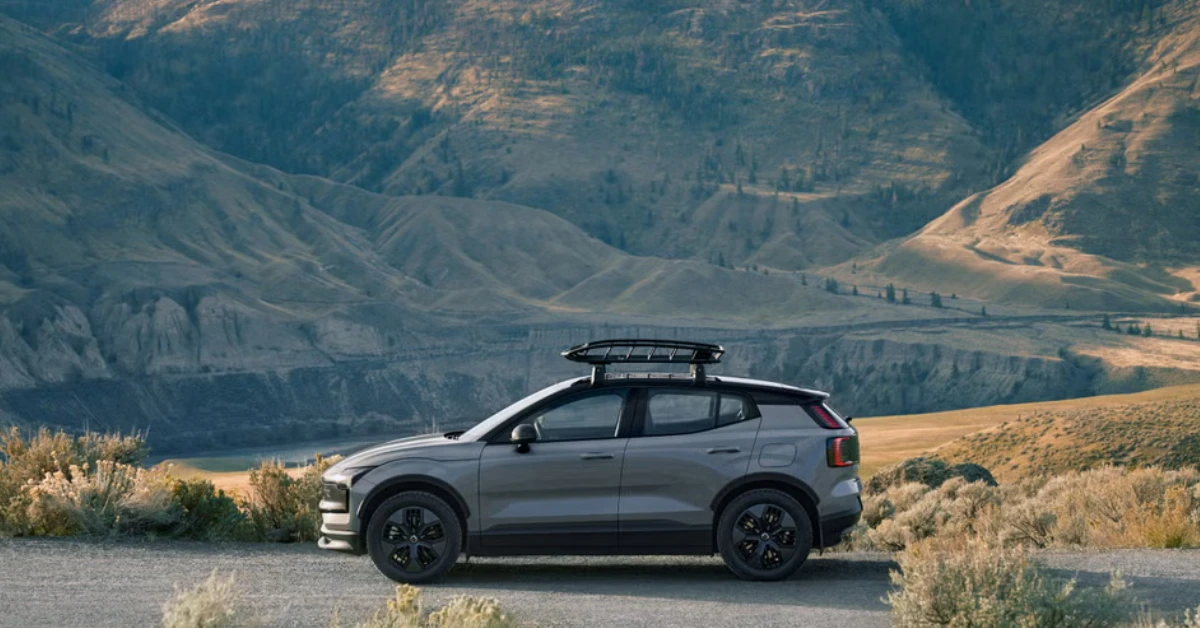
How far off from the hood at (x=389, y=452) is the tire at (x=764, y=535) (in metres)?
2.45

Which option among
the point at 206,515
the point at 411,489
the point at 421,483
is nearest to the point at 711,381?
the point at 421,483

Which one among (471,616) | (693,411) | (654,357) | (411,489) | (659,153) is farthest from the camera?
(659,153)

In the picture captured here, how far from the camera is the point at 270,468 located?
17.4 metres

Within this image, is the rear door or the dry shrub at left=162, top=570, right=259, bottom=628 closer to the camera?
the dry shrub at left=162, top=570, right=259, bottom=628

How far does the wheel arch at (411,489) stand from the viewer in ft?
41.5

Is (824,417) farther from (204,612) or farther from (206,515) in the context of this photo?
(206,515)

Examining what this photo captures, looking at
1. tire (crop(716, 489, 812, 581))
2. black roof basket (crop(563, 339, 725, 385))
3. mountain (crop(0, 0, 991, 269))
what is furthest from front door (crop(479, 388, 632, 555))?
mountain (crop(0, 0, 991, 269))

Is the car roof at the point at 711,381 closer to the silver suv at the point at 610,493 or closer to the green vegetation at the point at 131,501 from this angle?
the silver suv at the point at 610,493

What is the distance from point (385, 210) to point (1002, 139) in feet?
283

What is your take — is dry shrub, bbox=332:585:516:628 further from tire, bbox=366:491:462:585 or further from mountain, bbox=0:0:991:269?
mountain, bbox=0:0:991:269

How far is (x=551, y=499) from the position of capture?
1261cm

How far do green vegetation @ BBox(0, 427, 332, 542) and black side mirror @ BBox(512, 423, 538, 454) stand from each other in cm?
442

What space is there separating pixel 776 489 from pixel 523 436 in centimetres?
221

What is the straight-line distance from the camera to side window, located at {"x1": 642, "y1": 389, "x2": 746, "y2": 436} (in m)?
12.8
